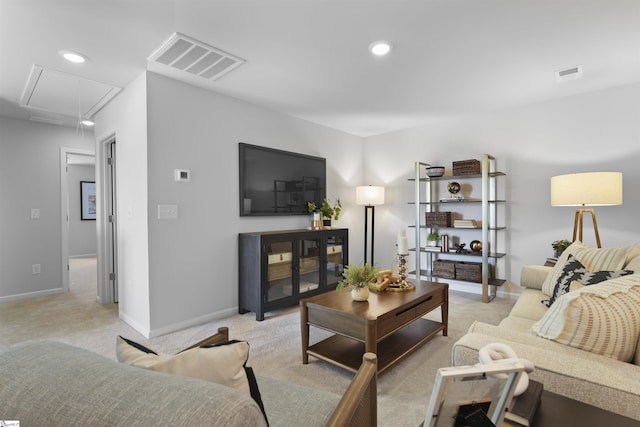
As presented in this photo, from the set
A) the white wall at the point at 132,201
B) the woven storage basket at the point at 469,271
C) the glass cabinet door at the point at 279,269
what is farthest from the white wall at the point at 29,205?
the woven storage basket at the point at 469,271

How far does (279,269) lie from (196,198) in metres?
1.11

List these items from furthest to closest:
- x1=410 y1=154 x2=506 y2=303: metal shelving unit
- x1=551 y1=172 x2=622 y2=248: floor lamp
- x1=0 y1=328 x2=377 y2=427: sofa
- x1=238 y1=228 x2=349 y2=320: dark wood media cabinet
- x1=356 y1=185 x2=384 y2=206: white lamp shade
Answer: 1. x1=356 y1=185 x2=384 y2=206: white lamp shade
2. x1=410 y1=154 x2=506 y2=303: metal shelving unit
3. x1=238 y1=228 x2=349 y2=320: dark wood media cabinet
4. x1=551 y1=172 x2=622 y2=248: floor lamp
5. x1=0 y1=328 x2=377 y2=427: sofa

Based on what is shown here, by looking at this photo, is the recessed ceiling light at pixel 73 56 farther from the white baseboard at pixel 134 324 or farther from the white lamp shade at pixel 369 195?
the white lamp shade at pixel 369 195

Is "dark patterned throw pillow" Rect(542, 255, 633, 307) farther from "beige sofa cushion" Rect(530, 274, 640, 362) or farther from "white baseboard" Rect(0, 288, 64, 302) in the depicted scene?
"white baseboard" Rect(0, 288, 64, 302)

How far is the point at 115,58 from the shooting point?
249 centimetres

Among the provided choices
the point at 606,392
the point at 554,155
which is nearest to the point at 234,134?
the point at 606,392

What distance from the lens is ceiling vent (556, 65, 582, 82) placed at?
2791 mm

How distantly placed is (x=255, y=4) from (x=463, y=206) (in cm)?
347

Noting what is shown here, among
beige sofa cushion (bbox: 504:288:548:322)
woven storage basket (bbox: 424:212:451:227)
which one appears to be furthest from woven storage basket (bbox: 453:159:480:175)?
beige sofa cushion (bbox: 504:288:548:322)

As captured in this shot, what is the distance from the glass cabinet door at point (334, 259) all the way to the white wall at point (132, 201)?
6.68 feet

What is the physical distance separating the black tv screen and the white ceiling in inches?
26.2

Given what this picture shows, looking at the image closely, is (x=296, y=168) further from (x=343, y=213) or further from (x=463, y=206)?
(x=463, y=206)

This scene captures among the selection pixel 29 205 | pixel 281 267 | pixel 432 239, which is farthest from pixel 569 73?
pixel 29 205

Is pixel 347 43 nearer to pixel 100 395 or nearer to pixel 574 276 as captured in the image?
pixel 574 276
